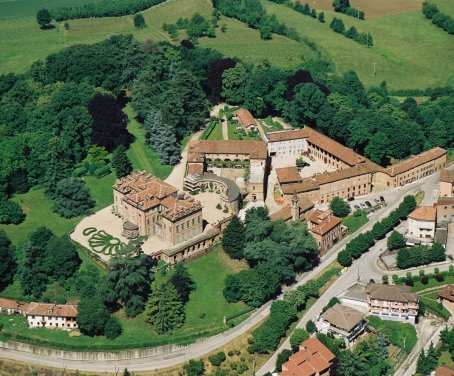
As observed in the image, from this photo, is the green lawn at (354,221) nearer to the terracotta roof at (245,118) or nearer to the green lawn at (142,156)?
the terracotta roof at (245,118)

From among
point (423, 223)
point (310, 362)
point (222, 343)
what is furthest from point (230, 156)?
point (310, 362)

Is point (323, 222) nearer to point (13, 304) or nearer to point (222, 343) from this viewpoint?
point (222, 343)

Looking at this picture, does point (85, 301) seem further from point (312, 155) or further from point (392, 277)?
point (312, 155)

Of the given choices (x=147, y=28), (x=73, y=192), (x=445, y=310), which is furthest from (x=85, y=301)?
(x=147, y=28)

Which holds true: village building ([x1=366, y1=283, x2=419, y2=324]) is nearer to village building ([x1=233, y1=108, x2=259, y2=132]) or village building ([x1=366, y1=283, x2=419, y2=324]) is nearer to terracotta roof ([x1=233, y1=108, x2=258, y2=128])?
village building ([x1=233, y1=108, x2=259, y2=132])

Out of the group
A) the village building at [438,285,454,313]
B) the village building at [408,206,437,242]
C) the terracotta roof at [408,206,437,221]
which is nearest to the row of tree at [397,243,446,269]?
the village building at [408,206,437,242]

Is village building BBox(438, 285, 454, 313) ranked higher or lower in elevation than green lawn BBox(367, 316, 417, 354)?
higher

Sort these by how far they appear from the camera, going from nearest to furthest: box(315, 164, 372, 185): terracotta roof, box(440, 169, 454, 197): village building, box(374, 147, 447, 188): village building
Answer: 1. box(315, 164, 372, 185): terracotta roof
2. box(440, 169, 454, 197): village building
3. box(374, 147, 447, 188): village building
